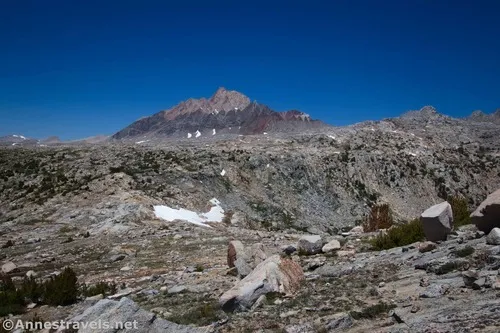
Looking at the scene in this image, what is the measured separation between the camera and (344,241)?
19.8 meters

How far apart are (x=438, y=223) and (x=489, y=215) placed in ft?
6.02

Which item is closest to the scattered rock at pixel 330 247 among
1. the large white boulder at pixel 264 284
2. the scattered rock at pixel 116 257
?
the large white boulder at pixel 264 284

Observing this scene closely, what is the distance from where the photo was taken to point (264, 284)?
10.9 metres

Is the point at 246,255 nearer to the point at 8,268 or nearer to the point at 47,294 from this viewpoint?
the point at 47,294

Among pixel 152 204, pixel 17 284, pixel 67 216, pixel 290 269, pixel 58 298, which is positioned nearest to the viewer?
pixel 290 269

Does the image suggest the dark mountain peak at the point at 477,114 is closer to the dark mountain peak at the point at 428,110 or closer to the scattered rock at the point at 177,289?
the dark mountain peak at the point at 428,110

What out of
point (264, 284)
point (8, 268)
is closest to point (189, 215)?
point (8, 268)

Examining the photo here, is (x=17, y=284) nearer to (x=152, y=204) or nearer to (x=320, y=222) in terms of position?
(x=152, y=204)

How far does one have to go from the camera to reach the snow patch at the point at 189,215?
35.4m

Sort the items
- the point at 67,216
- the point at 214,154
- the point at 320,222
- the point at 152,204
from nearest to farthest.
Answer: the point at 67,216
the point at 152,204
the point at 320,222
the point at 214,154

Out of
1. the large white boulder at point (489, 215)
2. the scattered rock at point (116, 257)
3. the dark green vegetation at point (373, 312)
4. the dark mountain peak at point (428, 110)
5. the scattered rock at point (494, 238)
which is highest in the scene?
the dark mountain peak at point (428, 110)

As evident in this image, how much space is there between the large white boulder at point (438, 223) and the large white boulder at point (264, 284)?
5865 mm

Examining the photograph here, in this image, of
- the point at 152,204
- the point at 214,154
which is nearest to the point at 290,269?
the point at 152,204

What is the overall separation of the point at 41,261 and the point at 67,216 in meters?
12.7
